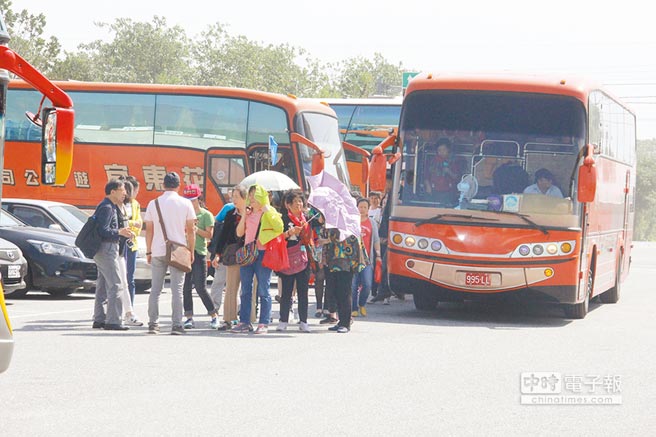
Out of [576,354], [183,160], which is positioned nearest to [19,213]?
[183,160]

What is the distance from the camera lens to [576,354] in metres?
12.5

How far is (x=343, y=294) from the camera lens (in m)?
14.6

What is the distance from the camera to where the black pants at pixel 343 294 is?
14492mm

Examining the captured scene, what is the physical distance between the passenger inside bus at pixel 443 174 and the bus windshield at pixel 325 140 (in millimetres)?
8077

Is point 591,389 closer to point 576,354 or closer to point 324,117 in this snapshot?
point 576,354

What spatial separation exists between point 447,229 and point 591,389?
633 centimetres

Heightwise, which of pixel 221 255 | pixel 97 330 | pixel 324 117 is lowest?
pixel 97 330

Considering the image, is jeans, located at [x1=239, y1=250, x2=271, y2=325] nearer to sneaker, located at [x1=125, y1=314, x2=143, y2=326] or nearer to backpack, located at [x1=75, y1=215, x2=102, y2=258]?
sneaker, located at [x1=125, y1=314, x2=143, y2=326]

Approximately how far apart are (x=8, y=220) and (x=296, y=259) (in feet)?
23.1

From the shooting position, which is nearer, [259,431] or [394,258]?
[259,431]

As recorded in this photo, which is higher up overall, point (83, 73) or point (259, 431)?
point (83, 73)

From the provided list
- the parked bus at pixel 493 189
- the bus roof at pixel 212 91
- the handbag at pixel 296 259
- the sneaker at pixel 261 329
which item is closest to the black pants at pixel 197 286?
the sneaker at pixel 261 329

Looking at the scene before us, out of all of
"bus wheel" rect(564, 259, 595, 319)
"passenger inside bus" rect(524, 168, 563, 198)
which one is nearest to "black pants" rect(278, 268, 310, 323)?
"passenger inside bus" rect(524, 168, 563, 198)

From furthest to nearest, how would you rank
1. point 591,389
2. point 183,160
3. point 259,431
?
point 183,160
point 591,389
point 259,431
